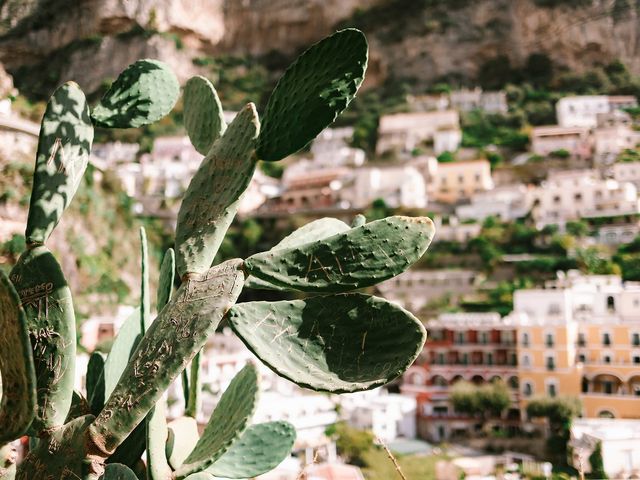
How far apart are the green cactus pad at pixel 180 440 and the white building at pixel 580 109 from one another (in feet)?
86.3

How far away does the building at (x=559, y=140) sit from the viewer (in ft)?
76.3

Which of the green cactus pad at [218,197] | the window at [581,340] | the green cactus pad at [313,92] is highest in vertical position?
the green cactus pad at [313,92]

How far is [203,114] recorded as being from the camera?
144 cm

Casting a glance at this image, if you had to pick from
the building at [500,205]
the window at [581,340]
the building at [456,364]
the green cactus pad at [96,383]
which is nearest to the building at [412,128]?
the building at [500,205]

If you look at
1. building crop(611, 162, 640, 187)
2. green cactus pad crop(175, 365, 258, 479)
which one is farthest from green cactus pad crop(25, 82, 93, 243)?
building crop(611, 162, 640, 187)

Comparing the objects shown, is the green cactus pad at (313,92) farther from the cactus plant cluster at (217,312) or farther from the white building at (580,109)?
the white building at (580,109)

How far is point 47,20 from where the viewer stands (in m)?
25.8

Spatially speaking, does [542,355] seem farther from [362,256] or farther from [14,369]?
[14,369]

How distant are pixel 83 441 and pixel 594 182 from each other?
20185 millimetres

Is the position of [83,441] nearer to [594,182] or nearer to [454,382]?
[454,382]

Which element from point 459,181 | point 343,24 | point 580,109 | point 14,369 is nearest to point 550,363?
point 459,181

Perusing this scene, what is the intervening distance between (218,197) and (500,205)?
1936 centimetres

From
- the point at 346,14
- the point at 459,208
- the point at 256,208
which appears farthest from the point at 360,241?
the point at 346,14

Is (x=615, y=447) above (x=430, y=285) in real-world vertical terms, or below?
below
